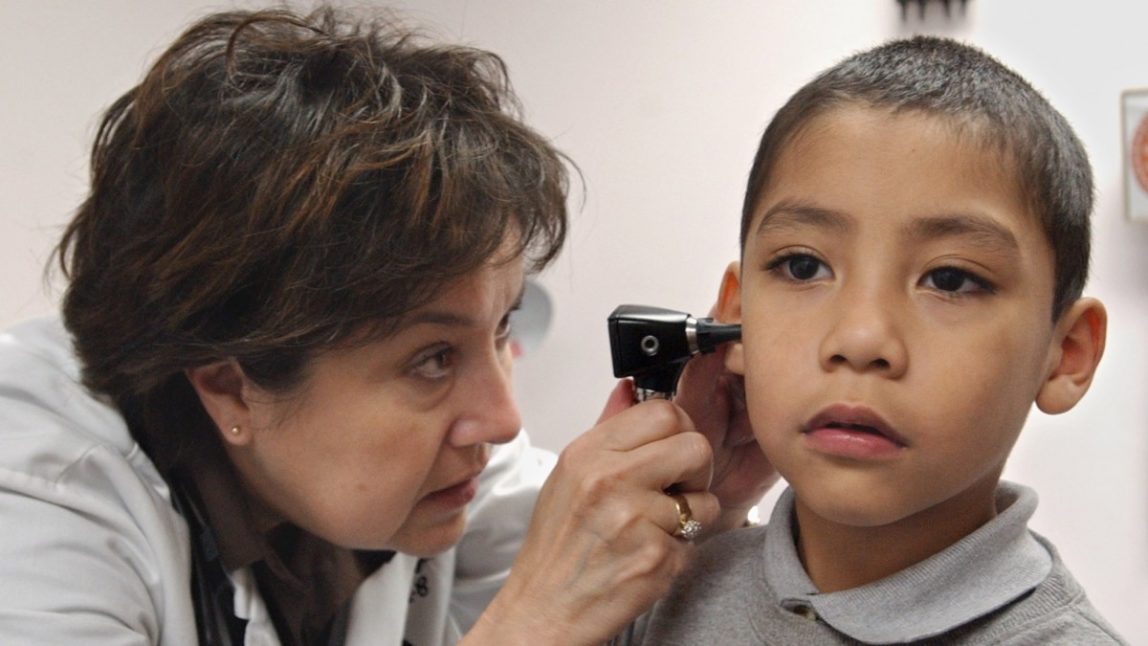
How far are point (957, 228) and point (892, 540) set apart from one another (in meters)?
0.23

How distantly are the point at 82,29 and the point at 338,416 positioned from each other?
1067 mm

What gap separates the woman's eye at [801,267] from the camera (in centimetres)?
76

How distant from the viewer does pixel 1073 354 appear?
2.63ft

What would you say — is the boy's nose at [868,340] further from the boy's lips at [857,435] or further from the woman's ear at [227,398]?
the woman's ear at [227,398]

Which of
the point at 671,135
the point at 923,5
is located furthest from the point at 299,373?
the point at 923,5

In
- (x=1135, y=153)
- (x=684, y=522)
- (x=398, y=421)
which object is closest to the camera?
(x=684, y=522)

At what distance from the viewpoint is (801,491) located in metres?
0.76

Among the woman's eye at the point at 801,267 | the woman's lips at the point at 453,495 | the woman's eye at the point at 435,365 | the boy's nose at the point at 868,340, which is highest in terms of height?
the woman's eye at the point at 801,267

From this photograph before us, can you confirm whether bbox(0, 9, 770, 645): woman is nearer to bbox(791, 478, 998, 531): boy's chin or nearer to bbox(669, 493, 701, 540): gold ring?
bbox(669, 493, 701, 540): gold ring

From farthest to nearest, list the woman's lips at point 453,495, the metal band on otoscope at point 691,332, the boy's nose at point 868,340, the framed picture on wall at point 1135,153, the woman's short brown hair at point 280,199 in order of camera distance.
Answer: the framed picture on wall at point 1135,153 → the woman's lips at point 453,495 → the woman's short brown hair at point 280,199 → the metal band on otoscope at point 691,332 → the boy's nose at point 868,340

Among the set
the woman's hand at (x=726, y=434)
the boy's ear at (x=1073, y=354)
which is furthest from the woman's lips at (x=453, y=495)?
the boy's ear at (x=1073, y=354)

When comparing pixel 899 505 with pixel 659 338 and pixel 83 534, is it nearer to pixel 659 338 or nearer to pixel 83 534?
pixel 659 338

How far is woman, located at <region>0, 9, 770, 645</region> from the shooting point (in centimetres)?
92

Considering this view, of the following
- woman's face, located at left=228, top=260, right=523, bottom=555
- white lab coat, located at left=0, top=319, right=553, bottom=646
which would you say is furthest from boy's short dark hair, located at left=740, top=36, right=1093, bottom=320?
white lab coat, located at left=0, top=319, right=553, bottom=646
